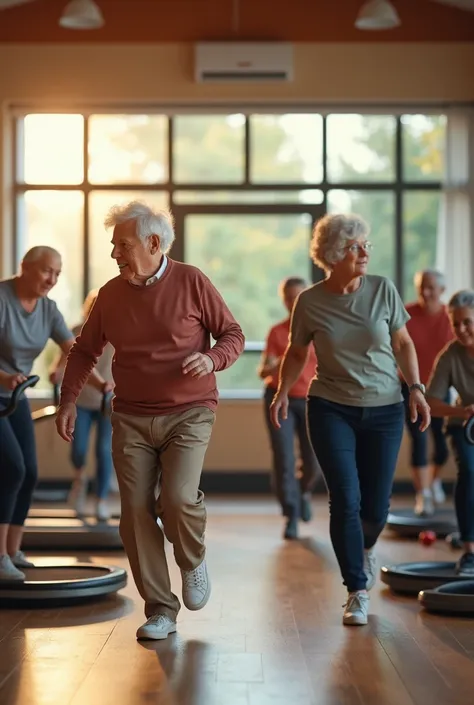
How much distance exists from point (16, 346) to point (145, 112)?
531cm

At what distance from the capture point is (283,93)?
10.1m

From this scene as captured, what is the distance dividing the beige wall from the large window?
21 cm

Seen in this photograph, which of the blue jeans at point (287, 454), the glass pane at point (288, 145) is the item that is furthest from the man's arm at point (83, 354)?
the glass pane at point (288, 145)

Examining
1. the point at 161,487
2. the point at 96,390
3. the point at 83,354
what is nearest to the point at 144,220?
the point at 83,354

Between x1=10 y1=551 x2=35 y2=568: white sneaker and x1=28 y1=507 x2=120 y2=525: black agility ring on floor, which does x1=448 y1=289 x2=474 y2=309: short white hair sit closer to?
x1=10 y1=551 x2=35 y2=568: white sneaker

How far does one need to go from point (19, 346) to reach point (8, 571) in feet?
3.07

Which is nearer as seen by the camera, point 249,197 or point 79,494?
point 79,494

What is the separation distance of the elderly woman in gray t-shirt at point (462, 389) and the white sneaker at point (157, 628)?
5.29ft

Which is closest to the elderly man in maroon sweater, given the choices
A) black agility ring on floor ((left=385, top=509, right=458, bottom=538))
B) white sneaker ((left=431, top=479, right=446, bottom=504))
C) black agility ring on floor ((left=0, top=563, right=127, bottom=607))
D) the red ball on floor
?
black agility ring on floor ((left=0, top=563, right=127, bottom=607))

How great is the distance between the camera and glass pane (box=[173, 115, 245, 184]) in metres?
10.3

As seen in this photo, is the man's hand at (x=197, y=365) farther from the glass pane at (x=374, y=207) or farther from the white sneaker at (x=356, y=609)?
the glass pane at (x=374, y=207)

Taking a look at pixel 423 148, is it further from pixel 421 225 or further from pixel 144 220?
pixel 144 220

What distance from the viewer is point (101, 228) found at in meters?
10.4

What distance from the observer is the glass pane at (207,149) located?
10.3 m
